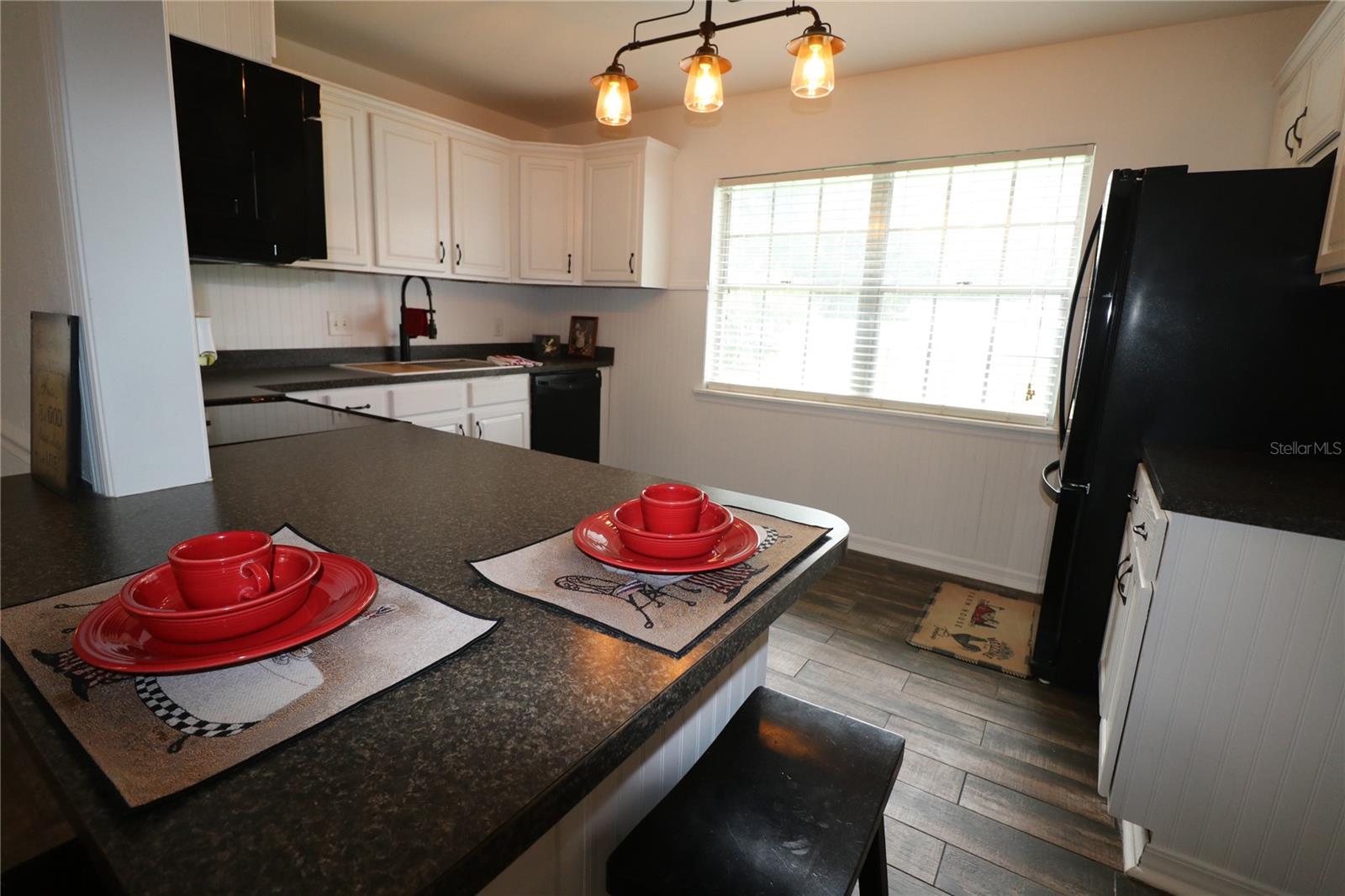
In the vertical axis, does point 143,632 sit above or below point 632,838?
above

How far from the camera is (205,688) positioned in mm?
508

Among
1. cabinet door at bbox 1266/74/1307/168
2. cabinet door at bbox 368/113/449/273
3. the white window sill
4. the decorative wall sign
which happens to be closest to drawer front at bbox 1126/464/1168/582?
the white window sill

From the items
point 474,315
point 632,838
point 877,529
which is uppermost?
point 474,315

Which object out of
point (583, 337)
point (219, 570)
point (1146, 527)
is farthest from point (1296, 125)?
point (583, 337)

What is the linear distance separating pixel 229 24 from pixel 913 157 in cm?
284

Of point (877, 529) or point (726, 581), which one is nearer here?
point (726, 581)

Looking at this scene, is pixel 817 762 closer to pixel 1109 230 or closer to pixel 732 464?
pixel 1109 230

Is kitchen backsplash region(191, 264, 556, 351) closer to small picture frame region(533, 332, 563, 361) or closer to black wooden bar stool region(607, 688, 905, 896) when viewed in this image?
small picture frame region(533, 332, 563, 361)

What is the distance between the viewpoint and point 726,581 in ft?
2.51

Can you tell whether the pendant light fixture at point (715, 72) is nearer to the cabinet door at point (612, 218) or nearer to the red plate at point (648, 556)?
the red plate at point (648, 556)

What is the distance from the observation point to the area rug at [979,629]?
2408 mm

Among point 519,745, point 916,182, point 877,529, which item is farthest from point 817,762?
point 916,182

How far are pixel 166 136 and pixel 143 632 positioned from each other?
0.80 m

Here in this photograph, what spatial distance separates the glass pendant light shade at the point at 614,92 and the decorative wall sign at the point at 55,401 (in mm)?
1347
